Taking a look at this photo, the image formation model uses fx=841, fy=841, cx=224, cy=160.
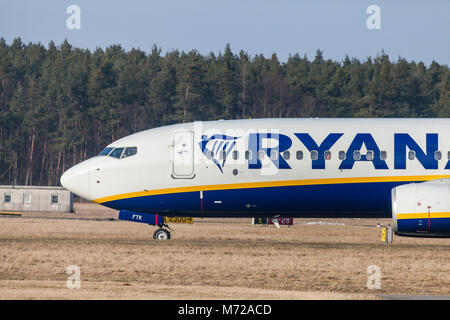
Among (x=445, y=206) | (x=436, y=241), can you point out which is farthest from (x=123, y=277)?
(x=436, y=241)

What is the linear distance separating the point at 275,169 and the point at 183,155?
150 inches

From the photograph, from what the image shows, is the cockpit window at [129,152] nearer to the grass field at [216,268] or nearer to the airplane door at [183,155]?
the airplane door at [183,155]

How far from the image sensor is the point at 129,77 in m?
155

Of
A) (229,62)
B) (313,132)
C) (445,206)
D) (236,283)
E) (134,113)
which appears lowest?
(236,283)

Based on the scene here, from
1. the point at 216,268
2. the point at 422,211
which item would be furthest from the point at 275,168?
the point at 216,268

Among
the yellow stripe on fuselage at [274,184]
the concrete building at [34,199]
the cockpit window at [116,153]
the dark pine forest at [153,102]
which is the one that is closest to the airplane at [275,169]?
the yellow stripe on fuselage at [274,184]

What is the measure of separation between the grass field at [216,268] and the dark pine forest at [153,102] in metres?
106

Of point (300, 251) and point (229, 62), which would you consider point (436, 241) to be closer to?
point (300, 251)

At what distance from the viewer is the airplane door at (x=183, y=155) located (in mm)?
34125

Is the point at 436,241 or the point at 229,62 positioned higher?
the point at 229,62

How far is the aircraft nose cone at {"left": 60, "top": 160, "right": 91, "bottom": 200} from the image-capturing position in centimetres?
3481

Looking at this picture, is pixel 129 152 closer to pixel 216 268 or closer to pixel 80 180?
pixel 80 180

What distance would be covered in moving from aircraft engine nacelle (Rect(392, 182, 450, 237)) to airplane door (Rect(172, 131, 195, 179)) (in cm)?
841

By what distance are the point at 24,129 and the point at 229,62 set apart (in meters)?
39.1
